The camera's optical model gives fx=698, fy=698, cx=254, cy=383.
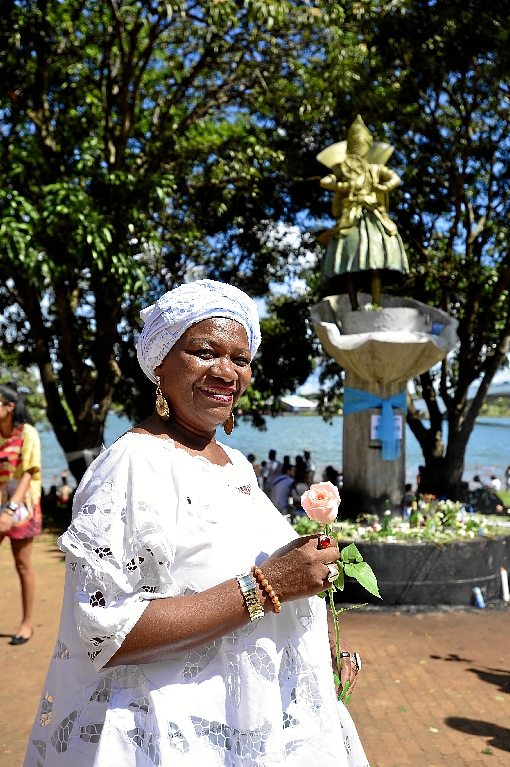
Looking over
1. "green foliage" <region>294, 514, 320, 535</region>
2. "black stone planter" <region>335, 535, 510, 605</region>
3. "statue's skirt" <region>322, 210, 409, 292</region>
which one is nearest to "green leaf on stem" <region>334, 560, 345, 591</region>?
"black stone planter" <region>335, 535, 510, 605</region>

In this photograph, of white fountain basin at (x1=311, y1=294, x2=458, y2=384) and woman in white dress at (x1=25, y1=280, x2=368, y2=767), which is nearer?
woman in white dress at (x1=25, y1=280, x2=368, y2=767)

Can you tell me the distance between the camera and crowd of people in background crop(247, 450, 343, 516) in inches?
389

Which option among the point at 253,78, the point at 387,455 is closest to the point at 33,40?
the point at 253,78

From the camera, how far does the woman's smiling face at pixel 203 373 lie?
1824 millimetres

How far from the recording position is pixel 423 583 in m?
6.70

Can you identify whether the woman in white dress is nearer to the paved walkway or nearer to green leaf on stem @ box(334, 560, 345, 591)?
green leaf on stem @ box(334, 560, 345, 591)

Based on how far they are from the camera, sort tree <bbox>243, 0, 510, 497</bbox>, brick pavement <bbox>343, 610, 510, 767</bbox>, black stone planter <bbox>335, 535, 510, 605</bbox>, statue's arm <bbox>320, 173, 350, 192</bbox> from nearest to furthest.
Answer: brick pavement <bbox>343, 610, 510, 767</bbox> → black stone planter <bbox>335, 535, 510, 605</bbox> → statue's arm <bbox>320, 173, 350, 192</bbox> → tree <bbox>243, 0, 510, 497</bbox>

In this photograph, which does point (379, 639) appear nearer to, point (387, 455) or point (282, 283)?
point (387, 455)

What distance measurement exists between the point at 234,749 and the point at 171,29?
10944 millimetres

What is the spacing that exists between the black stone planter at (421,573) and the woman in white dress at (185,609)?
4951 millimetres

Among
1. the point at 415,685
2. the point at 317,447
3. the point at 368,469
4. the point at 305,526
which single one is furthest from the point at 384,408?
the point at 317,447

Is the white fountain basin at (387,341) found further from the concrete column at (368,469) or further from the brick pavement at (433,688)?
the brick pavement at (433,688)

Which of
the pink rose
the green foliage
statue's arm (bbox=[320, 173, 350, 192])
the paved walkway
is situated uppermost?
statue's arm (bbox=[320, 173, 350, 192])

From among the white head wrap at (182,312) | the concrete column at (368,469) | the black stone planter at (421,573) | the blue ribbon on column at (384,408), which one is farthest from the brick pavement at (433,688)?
the white head wrap at (182,312)
